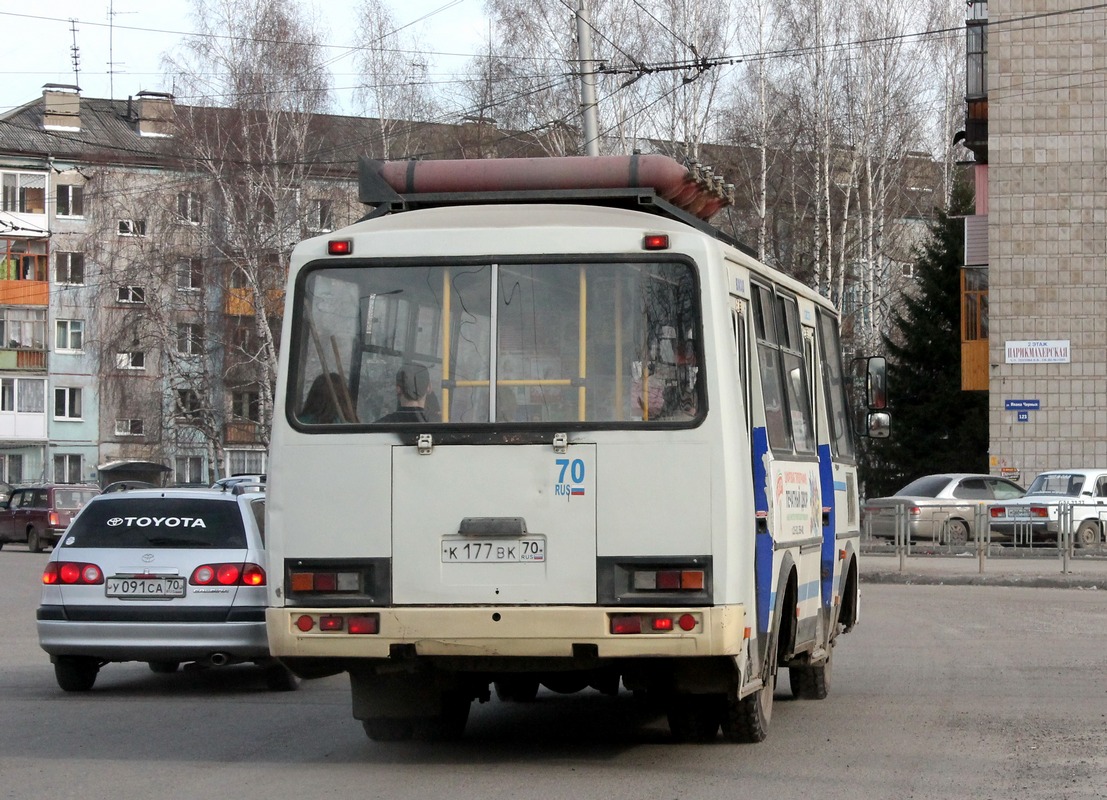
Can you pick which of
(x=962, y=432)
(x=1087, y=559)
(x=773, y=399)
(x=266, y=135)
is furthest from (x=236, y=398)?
(x=773, y=399)

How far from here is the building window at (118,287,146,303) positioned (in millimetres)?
47875

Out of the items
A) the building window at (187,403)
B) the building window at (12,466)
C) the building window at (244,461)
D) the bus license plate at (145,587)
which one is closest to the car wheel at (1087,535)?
the bus license plate at (145,587)

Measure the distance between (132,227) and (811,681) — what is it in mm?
39966

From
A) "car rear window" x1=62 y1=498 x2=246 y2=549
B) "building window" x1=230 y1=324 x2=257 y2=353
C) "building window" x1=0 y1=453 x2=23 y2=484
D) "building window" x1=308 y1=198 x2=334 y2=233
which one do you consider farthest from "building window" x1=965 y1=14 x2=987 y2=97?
"building window" x1=0 y1=453 x2=23 y2=484

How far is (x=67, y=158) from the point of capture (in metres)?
71.2

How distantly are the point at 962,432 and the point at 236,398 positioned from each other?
19.8 meters

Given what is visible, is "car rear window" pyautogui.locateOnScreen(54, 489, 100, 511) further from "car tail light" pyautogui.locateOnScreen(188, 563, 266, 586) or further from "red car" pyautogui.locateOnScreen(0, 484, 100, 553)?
"car tail light" pyautogui.locateOnScreen(188, 563, 266, 586)

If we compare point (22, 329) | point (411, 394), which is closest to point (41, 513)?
point (22, 329)

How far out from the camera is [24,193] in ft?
236

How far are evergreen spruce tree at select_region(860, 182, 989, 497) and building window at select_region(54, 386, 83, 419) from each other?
119 ft

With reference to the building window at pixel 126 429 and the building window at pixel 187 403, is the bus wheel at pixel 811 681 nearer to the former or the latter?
the building window at pixel 187 403

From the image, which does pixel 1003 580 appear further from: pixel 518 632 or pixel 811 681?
pixel 518 632

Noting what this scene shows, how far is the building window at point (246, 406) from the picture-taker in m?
49.3

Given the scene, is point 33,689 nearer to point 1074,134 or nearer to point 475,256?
point 475,256
